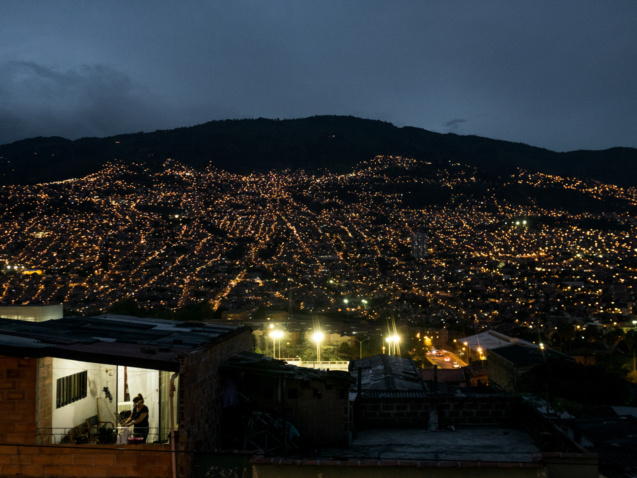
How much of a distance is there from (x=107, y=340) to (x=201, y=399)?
167 cm

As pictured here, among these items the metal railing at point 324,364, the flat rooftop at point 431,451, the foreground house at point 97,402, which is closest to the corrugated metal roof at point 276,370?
the foreground house at point 97,402

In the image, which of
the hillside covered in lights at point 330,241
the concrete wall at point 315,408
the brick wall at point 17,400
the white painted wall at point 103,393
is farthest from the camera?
the hillside covered in lights at point 330,241

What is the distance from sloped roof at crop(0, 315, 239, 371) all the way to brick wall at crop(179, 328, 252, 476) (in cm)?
19

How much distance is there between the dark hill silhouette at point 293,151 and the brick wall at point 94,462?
86.0 meters

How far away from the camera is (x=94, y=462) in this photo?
21.2 feet

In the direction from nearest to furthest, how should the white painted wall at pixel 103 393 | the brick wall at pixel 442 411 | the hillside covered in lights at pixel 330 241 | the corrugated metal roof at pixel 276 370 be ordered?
the white painted wall at pixel 103 393 → the corrugated metal roof at pixel 276 370 → the brick wall at pixel 442 411 → the hillside covered in lights at pixel 330 241

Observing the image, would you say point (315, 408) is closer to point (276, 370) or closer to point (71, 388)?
point (276, 370)

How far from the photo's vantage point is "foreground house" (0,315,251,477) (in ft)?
20.6

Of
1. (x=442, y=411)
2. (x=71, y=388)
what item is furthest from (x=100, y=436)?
(x=442, y=411)

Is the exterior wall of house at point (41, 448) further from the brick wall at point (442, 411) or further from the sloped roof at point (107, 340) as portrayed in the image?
the brick wall at point (442, 411)

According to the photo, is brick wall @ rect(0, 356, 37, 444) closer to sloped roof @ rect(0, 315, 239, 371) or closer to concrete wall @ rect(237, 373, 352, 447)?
sloped roof @ rect(0, 315, 239, 371)

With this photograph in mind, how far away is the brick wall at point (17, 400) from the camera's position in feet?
20.5

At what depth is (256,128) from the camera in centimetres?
12462

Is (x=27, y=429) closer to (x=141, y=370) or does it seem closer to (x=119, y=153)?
(x=141, y=370)
